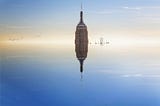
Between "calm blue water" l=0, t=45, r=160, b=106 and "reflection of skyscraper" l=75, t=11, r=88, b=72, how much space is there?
1.1 inches

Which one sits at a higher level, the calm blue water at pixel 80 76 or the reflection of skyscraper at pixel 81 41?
the reflection of skyscraper at pixel 81 41

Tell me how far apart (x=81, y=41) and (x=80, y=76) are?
0.73 ft

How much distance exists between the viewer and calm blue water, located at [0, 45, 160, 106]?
282 cm

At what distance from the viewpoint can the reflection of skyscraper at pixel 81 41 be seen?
9.41 feet

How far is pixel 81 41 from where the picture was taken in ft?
9.50

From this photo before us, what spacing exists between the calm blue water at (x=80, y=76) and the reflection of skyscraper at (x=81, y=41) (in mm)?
28

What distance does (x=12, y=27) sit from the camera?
9.75 ft

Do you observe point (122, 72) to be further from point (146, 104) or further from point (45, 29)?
point (45, 29)

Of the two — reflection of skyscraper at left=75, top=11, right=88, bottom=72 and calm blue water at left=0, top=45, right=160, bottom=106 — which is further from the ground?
reflection of skyscraper at left=75, top=11, right=88, bottom=72

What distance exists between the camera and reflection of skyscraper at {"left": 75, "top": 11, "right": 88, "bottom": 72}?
2867mm

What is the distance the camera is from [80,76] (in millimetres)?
2883

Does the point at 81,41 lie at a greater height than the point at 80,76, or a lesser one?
greater

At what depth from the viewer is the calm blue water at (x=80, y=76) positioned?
2824mm

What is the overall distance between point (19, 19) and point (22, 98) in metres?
0.51
